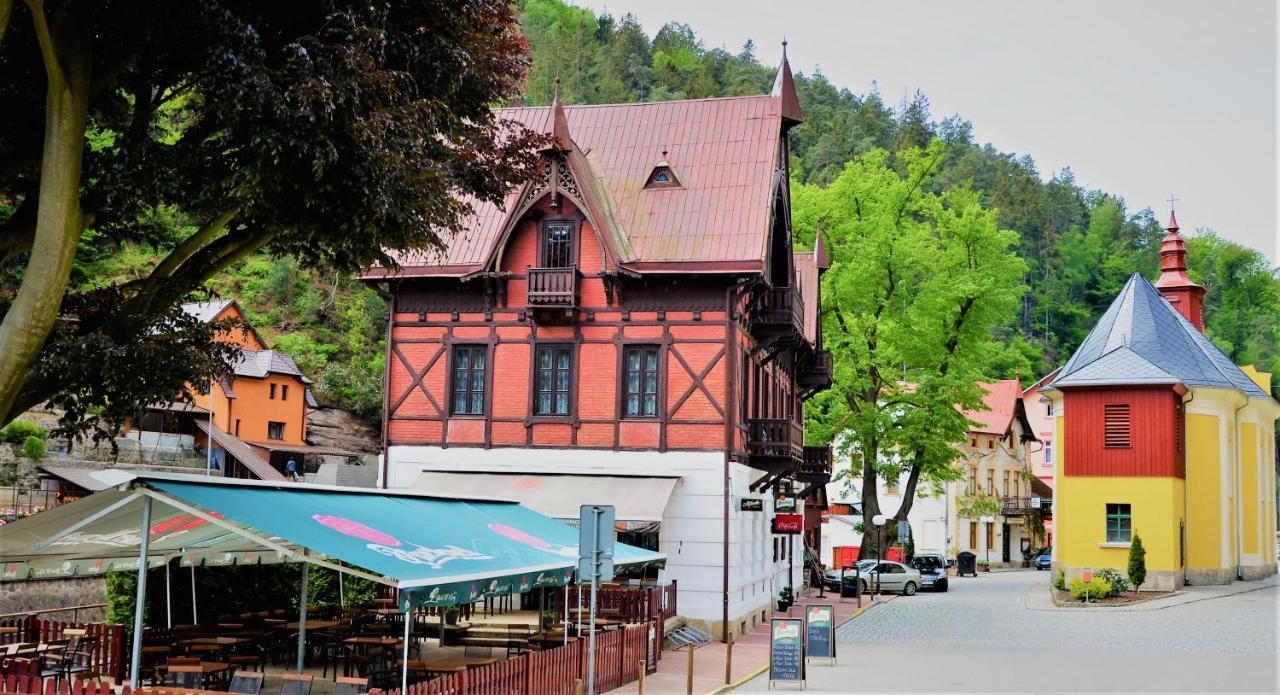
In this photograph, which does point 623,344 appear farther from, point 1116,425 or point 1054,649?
point 1116,425

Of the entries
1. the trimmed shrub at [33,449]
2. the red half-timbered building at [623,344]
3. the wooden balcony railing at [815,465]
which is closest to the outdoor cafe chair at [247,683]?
the red half-timbered building at [623,344]

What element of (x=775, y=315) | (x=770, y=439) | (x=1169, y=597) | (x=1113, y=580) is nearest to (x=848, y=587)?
(x=1113, y=580)

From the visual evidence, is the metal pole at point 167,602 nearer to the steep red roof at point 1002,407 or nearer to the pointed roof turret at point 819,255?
the pointed roof turret at point 819,255

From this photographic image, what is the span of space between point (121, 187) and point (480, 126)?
5.80 meters

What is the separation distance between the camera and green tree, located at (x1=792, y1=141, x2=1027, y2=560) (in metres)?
45.1

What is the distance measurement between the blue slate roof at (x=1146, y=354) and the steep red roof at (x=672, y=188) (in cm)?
1762

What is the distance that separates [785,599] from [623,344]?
39.6ft

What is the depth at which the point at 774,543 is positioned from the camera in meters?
36.4

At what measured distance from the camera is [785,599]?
1449 inches

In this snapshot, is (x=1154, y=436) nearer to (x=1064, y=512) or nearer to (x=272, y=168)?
(x=1064, y=512)

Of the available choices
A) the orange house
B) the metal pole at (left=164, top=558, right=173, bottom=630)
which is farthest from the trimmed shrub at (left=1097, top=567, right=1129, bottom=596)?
the orange house

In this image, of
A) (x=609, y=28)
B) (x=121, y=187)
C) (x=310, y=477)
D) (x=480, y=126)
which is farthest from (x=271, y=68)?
(x=609, y=28)

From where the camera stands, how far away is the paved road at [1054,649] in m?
20.5

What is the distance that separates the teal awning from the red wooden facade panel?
27508 mm
